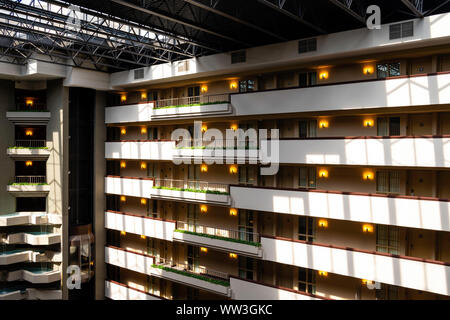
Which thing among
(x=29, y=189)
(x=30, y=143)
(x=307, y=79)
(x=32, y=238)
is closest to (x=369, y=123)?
(x=307, y=79)

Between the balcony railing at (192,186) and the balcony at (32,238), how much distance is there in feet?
22.9

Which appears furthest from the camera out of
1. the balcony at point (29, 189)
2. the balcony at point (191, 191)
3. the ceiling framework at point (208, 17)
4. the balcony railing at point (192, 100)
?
the balcony at point (29, 189)

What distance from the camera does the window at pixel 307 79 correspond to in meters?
16.2

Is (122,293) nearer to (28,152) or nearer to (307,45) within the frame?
(28,152)

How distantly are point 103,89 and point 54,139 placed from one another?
439 cm

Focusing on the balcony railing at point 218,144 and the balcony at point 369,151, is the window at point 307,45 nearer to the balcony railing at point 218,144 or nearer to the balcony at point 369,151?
the balcony at point 369,151

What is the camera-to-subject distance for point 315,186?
16312mm

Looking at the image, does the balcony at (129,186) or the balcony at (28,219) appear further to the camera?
the balcony at (129,186)

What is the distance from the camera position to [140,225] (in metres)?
21.3

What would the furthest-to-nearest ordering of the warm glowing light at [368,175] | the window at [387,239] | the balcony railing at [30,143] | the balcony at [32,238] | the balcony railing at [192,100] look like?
the balcony railing at [30,143], the balcony at [32,238], the balcony railing at [192,100], the warm glowing light at [368,175], the window at [387,239]

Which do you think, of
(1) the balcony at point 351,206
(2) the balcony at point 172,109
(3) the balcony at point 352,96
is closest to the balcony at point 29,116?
(2) the balcony at point 172,109

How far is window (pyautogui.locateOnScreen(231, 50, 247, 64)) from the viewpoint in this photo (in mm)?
16828

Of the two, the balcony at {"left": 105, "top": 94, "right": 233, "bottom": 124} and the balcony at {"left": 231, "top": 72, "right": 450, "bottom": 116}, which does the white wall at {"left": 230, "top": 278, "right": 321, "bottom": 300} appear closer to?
the balcony at {"left": 231, "top": 72, "right": 450, "bottom": 116}
